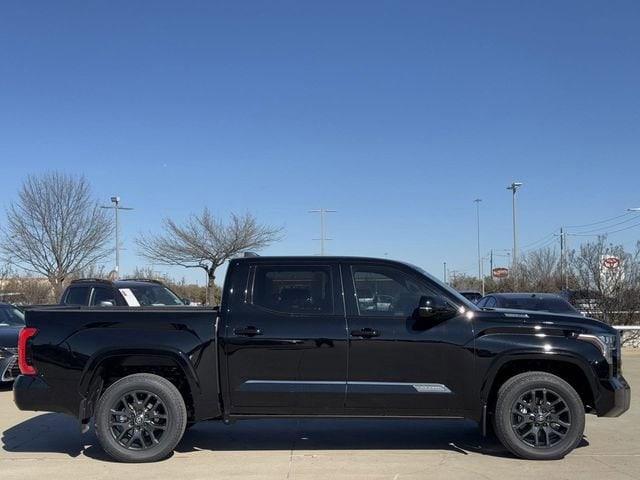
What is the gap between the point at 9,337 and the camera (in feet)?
37.0

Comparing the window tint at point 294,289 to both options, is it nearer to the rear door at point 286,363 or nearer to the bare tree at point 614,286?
the rear door at point 286,363

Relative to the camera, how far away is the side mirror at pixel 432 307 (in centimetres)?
631

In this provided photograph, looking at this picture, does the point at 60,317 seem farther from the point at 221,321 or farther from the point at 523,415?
the point at 523,415

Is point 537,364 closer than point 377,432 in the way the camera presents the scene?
Yes

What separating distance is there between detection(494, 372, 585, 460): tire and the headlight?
18.7 inches

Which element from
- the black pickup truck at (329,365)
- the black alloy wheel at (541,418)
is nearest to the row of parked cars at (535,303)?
the black pickup truck at (329,365)

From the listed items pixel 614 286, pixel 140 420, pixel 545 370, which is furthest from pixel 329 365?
pixel 614 286

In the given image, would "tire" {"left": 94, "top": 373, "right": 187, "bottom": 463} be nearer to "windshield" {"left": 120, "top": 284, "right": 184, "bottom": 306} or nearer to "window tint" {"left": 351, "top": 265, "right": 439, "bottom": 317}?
"window tint" {"left": 351, "top": 265, "right": 439, "bottom": 317}

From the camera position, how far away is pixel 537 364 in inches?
261

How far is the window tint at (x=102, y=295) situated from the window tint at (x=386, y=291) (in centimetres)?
832

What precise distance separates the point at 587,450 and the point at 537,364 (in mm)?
1154

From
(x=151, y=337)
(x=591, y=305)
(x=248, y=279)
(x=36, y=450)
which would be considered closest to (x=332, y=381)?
(x=248, y=279)

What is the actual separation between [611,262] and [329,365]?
16025 millimetres

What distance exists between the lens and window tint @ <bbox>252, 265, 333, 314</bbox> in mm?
6633
